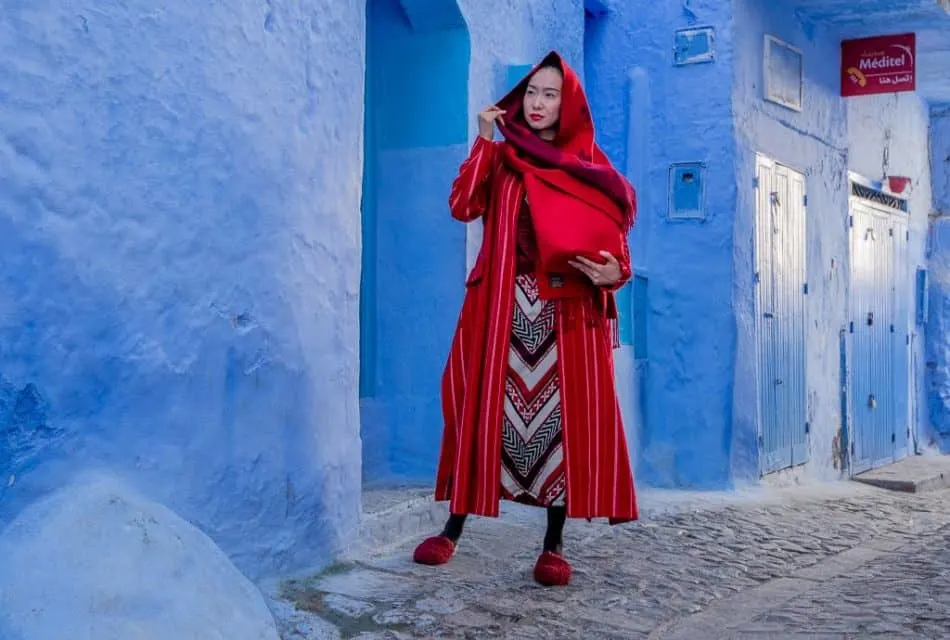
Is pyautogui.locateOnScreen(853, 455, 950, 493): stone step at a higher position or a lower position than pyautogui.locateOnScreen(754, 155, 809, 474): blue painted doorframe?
lower

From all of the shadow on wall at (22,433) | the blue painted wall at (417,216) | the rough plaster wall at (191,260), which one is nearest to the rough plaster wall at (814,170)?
the blue painted wall at (417,216)

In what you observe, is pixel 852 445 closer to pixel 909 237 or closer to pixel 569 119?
pixel 909 237

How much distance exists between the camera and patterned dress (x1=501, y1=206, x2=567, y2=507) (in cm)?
374

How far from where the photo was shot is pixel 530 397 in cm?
377

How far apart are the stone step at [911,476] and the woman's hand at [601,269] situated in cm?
561

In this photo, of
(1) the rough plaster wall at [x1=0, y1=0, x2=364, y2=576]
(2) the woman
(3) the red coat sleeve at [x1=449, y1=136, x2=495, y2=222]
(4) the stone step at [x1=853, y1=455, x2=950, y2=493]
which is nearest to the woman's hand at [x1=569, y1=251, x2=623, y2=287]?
(2) the woman

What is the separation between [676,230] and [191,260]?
458 centimetres

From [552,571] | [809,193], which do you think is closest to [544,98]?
[552,571]

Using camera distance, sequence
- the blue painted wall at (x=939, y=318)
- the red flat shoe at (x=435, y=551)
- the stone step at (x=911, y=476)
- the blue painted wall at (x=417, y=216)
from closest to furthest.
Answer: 1. the red flat shoe at (x=435, y=551)
2. the blue painted wall at (x=417, y=216)
3. the stone step at (x=911, y=476)
4. the blue painted wall at (x=939, y=318)

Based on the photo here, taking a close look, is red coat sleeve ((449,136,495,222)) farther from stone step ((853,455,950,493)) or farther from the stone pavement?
stone step ((853,455,950,493))

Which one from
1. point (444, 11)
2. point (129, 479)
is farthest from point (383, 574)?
point (444, 11)

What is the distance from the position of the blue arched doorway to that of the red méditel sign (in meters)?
4.84

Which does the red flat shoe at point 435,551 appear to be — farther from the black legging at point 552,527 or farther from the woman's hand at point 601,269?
the woman's hand at point 601,269

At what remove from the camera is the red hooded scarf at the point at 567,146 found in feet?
12.3
